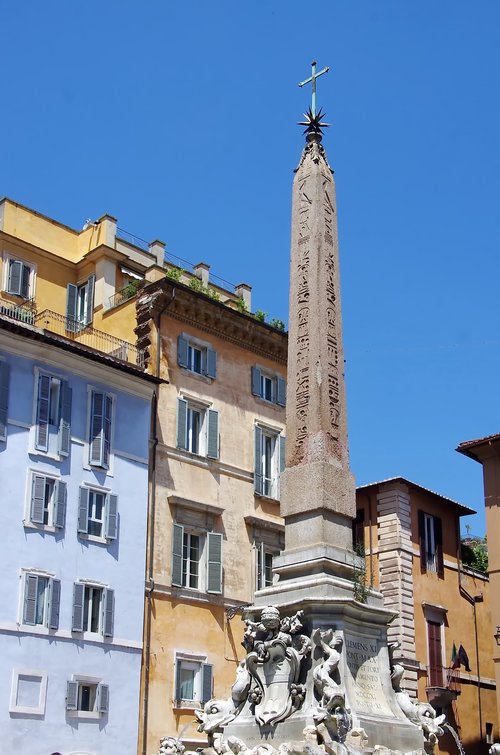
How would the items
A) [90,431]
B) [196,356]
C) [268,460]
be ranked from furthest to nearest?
[268,460] → [196,356] → [90,431]

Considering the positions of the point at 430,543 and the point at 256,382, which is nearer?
the point at 256,382

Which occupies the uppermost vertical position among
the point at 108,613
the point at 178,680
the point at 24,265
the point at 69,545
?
the point at 24,265

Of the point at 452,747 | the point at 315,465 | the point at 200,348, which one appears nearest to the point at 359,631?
the point at 315,465

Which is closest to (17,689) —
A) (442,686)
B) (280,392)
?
(280,392)

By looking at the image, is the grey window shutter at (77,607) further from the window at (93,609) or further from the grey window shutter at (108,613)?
the grey window shutter at (108,613)

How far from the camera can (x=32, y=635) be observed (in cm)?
2025

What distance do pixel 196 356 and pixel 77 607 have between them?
708cm

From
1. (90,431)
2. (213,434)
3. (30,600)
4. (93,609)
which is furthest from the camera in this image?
(213,434)

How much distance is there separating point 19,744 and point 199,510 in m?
6.50

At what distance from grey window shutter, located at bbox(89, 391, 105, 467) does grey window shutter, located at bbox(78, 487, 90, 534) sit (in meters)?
0.68

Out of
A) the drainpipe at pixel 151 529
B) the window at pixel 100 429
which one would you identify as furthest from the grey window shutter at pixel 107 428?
the drainpipe at pixel 151 529

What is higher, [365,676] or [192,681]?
[192,681]

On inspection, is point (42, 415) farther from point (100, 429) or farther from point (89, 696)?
point (89, 696)

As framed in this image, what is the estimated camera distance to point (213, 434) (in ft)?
82.3
